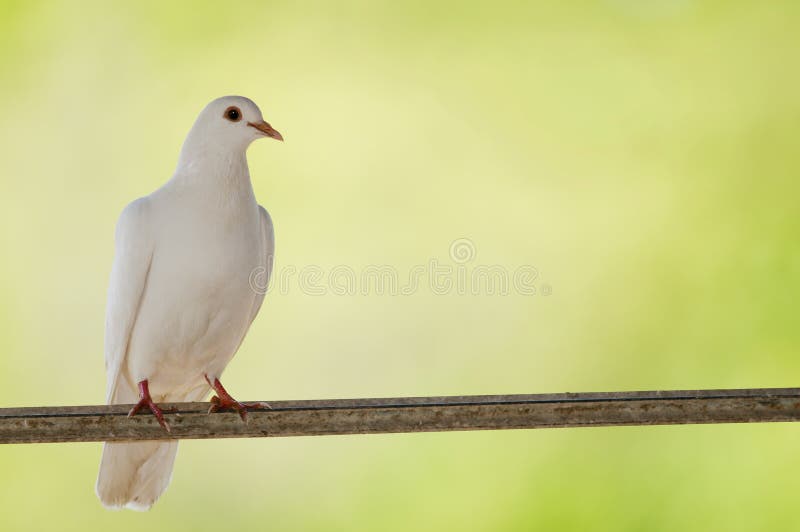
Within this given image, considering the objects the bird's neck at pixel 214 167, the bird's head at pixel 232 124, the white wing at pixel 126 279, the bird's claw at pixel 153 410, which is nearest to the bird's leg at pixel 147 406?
the bird's claw at pixel 153 410

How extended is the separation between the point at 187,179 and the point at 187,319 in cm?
51

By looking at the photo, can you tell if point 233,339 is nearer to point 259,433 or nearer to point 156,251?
point 156,251

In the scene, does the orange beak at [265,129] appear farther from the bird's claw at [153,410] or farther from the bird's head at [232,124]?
the bird's claw at [153,410]

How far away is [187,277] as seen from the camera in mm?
3475

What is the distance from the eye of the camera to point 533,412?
8.86 feet

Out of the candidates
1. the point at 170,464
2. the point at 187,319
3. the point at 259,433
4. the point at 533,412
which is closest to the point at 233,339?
the point at 187,319

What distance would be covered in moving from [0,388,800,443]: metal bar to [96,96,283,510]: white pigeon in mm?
581

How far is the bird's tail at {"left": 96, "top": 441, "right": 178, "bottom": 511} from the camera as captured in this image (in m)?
3.72

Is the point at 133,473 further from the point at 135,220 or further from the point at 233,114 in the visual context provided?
the point at 233,114

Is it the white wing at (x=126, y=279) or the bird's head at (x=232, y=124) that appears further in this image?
the bird's head at (x=232, y=124)

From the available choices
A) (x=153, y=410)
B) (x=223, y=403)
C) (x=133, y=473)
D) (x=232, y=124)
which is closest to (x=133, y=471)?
(x=133, y=473)

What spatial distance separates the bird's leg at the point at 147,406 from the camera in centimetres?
304

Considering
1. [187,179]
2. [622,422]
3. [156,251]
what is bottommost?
[622,422]

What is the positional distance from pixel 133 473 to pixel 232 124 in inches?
53.8
